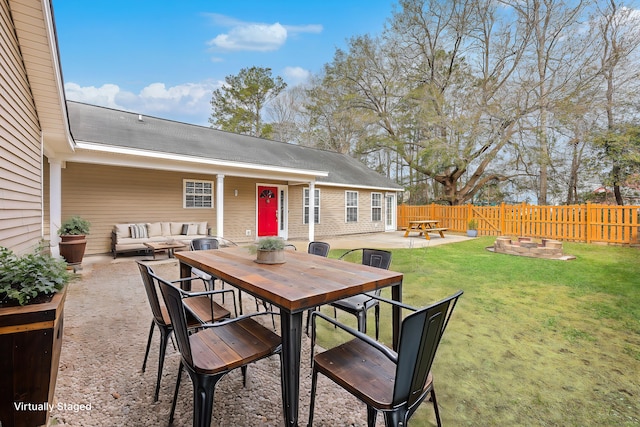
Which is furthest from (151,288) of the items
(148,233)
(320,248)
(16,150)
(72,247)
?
(148,233)

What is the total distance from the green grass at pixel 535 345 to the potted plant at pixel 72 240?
542 cm

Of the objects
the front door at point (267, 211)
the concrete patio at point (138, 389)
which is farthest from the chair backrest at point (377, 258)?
the front door at point (267, 211)

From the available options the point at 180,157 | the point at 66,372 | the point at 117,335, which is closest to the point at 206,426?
the point at 66,372

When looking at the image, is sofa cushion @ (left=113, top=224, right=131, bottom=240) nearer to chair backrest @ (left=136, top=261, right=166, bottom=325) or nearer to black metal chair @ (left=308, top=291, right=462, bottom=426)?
chair backrest @ (left=136, top=261, right=166, bottom=325)

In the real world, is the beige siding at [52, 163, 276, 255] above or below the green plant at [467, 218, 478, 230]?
above

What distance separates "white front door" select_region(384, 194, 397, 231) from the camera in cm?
1495

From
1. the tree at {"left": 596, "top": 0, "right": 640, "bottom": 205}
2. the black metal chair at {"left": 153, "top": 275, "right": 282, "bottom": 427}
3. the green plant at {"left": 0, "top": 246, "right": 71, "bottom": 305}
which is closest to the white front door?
the tree at {"left": 596, "top": 0, "right": 640, "bottom": 205}

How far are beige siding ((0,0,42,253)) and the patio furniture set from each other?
2440 mm

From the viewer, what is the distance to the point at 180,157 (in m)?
7.20

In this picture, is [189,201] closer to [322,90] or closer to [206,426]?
[206,426]

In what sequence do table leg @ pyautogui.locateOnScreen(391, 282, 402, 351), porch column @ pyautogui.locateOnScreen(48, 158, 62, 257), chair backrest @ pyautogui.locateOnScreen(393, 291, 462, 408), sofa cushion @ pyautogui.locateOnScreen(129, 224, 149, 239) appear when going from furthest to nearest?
1. sofa cushion @ pyautogui.locateOnScreen(129, 224, 149, 239)
2. porch column @ pyautogui.locateOnScreen(48, 158, 62, 257)
3. table leg @ pyautogui.locateOnScreen(391, 282, 402, 351)
4. chair backrest @ pyautogui.locateOnScreen(393, 291, 462, 408)

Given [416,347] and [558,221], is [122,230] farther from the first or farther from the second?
[558,221]

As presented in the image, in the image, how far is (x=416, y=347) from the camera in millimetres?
1252

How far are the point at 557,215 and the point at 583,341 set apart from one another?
31.5 feet
